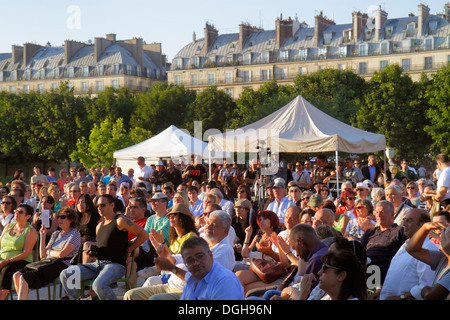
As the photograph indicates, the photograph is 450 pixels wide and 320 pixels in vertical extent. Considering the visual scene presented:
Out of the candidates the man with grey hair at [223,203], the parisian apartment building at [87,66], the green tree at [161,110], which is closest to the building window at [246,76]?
the parisian apartment building at [87,66]

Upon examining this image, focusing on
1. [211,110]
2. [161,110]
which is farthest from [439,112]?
[161,110]

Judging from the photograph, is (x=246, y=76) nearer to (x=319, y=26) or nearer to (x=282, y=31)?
(x=282, y=31)

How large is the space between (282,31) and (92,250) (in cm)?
6943

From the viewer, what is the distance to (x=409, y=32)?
6662cm

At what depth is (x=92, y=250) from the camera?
706 centimetres

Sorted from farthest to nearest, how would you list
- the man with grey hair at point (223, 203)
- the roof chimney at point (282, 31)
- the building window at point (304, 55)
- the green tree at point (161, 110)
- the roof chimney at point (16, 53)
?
the roof chimney at point (16, 53)
the roof chimney at point (282, 31)
the building window at point (304, 55)
the green tree at point (161, 110)
the man with grey hair at point (223, 203)

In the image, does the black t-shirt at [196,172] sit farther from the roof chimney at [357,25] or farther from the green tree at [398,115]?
the roof chimney at [357,25]

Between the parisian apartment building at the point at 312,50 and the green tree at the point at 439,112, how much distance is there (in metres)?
14.2

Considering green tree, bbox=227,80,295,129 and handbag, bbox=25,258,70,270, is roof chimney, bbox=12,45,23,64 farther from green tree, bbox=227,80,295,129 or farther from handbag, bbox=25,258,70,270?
handbag, bbox=25,258,70,270

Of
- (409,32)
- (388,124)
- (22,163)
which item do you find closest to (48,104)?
(22,163)

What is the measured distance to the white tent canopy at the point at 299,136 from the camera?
15805 mm

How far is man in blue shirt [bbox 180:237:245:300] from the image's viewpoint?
4.69m

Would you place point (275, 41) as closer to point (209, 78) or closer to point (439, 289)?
point (209, 78)
